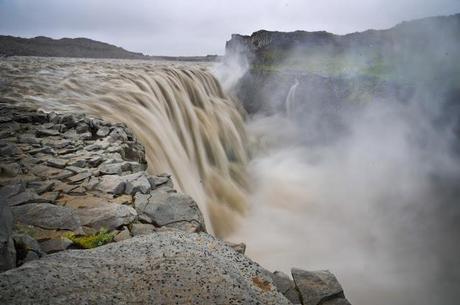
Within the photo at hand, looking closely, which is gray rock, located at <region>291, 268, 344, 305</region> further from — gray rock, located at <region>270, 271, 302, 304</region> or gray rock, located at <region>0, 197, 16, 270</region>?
gray rock, located at <region>0, 197, 16, 270</region>

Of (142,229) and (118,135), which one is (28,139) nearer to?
(118,135)

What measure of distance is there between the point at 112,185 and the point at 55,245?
57.5 inches

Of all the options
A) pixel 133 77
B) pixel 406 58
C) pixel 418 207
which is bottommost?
pixel 418 207

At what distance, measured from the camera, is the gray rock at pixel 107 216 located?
11.1 feet

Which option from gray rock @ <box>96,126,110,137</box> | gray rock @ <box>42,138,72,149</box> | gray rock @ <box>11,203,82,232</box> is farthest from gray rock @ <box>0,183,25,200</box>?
gray rock @ <box>96,126,110,137</box>

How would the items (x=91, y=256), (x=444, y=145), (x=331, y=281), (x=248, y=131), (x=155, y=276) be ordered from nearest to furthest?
(x=155, y=276) < (x=91, y=256) < (x=331, y=281) < (x=444, y=145) < (x=248, y=131)

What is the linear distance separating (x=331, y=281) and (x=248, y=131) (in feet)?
48.8

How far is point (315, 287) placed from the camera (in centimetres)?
362

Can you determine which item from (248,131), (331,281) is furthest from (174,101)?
(331,281)

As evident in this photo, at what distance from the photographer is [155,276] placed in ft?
7.80

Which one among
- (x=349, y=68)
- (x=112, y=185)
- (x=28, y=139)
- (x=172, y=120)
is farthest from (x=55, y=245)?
(x=349, y=68)

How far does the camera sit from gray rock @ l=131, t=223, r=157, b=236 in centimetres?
333

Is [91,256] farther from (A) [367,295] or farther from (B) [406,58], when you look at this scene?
(B) [406,58]

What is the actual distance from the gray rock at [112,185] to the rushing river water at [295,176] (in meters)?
2.74
